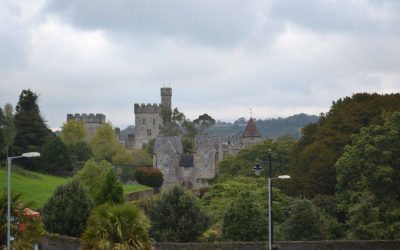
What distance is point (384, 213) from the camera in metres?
45.1

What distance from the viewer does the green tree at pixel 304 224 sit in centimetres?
4528

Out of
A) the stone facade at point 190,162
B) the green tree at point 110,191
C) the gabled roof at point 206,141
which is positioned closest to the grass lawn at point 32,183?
the green tree at point 110,191

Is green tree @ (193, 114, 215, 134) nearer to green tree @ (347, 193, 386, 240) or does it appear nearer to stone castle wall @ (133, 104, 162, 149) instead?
stone castle wall @ (133, 104, 162, 149)

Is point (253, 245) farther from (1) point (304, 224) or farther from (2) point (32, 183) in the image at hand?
(2) point (32, 183)

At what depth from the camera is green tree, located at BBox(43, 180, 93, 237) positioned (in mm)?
42688

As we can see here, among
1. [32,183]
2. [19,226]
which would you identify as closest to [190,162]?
[32,183]

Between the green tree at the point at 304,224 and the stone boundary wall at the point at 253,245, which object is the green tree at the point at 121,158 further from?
the stone boundary wall at the point at 253,245

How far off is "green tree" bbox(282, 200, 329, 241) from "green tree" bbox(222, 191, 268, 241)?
1.73 meters

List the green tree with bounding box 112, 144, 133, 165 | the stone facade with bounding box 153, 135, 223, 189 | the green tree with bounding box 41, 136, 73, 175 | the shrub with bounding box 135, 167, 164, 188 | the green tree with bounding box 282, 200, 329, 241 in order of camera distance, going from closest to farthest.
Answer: the green tree with bounding box 282, 200, 329, 241, the green tree with bounding box 41, 136, 73, 175, the shrub with bounding box 135, 167, 164, 188, the stone facade with bounding box 153, 135, 223, 189, the green tree with bounding box 112, 144, 133, 165

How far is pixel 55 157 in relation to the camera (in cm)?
8319

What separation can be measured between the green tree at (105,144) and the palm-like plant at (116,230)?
80.1 metres

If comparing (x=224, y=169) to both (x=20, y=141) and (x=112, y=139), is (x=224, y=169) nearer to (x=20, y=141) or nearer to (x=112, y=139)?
(x=20, y=141)

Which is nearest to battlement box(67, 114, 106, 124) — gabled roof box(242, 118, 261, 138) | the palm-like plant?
gabled roof box(242, 118, 261, 138)

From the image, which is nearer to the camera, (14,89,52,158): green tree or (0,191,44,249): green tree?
(0,191,44,249): green tree
